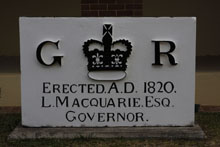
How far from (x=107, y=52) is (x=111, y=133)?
3.23 ft

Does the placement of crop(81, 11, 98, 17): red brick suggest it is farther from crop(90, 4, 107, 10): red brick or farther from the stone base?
the stone base

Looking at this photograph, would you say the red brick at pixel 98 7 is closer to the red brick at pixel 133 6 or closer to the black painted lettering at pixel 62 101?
the red brick at pixel 133 6

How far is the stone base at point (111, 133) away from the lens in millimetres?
6285

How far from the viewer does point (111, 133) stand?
20.7 feet

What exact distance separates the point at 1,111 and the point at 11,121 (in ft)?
2.57

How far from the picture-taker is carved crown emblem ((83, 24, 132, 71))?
20.8ft

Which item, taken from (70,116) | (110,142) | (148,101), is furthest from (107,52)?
(110,142)

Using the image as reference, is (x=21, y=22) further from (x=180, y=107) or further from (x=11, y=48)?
(x=11, y=48)

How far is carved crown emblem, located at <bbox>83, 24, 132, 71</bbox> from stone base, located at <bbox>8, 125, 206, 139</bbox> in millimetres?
760

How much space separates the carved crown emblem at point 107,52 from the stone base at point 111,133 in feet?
2.49

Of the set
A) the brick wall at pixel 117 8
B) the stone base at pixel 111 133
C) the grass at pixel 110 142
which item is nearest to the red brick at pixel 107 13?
the brick wall at pixel 117 8

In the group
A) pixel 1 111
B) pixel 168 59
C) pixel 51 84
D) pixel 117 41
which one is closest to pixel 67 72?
pixel 51 84

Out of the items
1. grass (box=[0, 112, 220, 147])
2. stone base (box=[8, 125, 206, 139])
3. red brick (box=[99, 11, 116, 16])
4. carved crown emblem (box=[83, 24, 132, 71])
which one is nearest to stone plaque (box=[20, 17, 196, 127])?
carved crown emblem (box=[83, 24, 132, 71])

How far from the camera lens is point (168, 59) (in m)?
6.39
